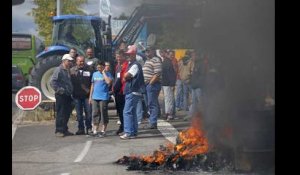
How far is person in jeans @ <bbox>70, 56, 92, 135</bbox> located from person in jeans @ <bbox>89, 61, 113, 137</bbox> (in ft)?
0.22

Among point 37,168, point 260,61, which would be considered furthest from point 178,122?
point 37,168

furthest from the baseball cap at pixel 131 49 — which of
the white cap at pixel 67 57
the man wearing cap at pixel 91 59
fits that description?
the white cap at pixel 67 57

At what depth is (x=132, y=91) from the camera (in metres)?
5.40

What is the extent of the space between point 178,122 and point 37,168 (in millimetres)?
1573

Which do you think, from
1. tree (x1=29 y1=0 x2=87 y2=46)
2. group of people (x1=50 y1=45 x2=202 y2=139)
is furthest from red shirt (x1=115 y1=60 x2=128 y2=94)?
tree (x1=29 y1=0 x2=87 y2=46)

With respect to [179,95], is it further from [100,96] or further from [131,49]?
[100,96]

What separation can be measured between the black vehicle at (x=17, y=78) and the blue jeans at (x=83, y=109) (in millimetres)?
797

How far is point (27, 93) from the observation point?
4.45 metres

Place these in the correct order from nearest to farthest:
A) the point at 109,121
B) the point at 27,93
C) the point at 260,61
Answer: the point at 27,93, the point at 260,61, the point at 109,121

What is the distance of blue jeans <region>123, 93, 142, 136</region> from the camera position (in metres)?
4.94

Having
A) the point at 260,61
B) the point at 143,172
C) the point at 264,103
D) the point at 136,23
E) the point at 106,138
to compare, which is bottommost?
the point at 143,172

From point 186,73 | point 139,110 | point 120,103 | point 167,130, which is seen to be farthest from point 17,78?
point 186,73

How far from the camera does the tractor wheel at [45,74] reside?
4.64 metres
